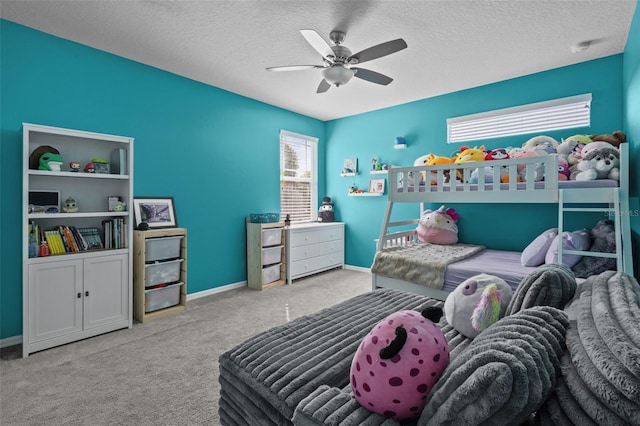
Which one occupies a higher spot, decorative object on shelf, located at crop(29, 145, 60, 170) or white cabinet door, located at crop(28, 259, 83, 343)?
decorative object on shelf, located at crop(29, 145, 60, 170)

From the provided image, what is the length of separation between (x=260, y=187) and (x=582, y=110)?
383cm

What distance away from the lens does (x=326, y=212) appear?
17.2 ft

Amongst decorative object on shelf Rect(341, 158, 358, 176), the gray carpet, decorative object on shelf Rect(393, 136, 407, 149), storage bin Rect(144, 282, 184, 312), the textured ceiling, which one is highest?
the textured ceiling

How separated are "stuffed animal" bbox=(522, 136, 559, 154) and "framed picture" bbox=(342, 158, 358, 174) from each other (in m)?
2.43

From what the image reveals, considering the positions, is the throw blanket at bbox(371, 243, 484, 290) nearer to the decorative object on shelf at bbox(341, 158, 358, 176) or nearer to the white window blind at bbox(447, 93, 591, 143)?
the white window blind at bbox(447, 93, 591, 143)

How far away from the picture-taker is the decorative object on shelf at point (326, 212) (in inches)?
206

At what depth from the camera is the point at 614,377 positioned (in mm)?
585

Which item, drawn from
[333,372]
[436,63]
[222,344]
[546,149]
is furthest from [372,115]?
[333,372]

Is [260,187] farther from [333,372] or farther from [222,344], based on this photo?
[333,372]

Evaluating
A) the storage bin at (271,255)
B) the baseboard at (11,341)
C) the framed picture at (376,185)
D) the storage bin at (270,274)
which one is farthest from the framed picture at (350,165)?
the baseboard at (11,341)

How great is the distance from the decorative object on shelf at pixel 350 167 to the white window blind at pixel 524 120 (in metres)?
1.49

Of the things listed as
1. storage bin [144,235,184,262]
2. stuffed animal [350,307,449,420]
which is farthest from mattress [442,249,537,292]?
storage bin [144,235,184,262]

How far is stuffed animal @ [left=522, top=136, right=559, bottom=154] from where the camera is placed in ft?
10.0

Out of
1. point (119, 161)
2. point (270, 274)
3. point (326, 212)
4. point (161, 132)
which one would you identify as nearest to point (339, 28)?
point (161, 132)
